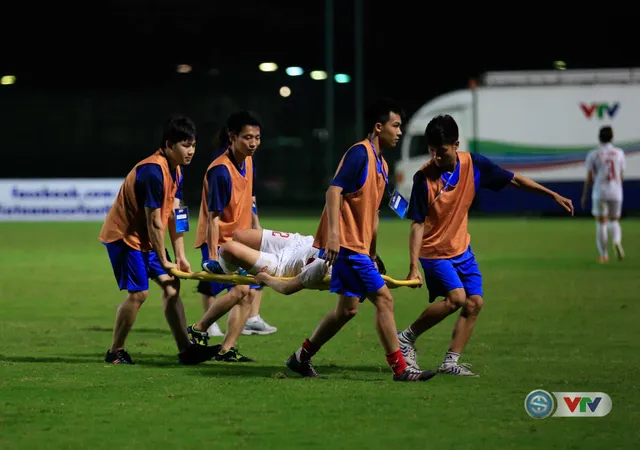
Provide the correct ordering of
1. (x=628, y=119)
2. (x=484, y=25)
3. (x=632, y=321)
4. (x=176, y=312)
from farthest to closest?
(x=484, y=25), (x=628, y=119), (x=632, y=321), (x=176, y=312)

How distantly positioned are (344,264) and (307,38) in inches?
1683

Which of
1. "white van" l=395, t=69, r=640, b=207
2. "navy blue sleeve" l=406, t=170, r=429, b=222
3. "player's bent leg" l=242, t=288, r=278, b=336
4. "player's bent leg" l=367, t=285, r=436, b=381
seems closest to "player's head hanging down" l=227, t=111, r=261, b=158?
"navy blue sleeve" l=406, t=170, r=429, b=222

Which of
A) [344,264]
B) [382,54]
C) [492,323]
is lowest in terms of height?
[492,323]

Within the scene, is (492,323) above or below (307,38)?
below

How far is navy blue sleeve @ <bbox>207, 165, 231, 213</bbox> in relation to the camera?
10.5 meters

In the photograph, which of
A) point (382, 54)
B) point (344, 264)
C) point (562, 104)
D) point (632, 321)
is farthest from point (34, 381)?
point (382, 54)

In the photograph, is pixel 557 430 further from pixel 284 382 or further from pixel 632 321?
pixel 632 321

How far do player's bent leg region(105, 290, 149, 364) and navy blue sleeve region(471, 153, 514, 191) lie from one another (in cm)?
293

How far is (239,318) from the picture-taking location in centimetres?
1096

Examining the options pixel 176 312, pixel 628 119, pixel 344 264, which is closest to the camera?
pixel 344 264

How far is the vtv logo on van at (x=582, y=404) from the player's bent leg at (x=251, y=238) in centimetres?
283

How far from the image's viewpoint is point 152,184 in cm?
1028

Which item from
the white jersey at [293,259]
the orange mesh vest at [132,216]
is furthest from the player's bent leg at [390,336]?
the orange mesh vest at [132,216]

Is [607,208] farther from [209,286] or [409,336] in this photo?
[409,336]
